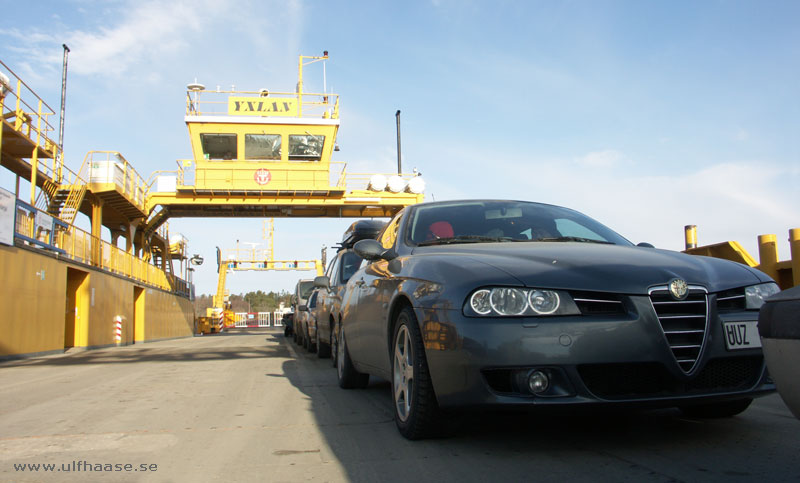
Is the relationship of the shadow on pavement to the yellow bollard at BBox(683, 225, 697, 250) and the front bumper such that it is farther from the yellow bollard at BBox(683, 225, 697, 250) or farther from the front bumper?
the front bumper

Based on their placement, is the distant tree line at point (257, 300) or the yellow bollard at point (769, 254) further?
the distant tree line at point (257, 300)

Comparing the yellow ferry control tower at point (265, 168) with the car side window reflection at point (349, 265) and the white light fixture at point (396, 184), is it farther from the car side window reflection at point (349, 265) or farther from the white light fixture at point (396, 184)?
the car side window reflection at point (349, 265)

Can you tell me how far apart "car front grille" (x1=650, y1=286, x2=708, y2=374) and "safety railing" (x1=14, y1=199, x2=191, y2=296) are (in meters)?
14.7

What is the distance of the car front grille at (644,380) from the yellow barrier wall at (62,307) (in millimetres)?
14016

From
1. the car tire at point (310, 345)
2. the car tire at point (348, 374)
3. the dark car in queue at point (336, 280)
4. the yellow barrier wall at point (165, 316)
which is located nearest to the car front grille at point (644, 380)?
the car tire at point (348, 374)

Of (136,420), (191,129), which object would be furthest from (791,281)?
(191,129)

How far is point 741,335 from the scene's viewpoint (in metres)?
3.14

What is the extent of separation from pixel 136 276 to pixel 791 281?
82.8 feet

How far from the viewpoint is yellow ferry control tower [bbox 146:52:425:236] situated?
80.4 ft

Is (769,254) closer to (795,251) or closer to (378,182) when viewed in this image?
(795,251)

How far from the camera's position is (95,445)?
12.7ft

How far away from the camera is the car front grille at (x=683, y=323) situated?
304cm

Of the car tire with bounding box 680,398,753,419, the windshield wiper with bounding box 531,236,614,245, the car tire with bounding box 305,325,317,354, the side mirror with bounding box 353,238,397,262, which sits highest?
the windshield wiper with bounding box 531,236,614,245

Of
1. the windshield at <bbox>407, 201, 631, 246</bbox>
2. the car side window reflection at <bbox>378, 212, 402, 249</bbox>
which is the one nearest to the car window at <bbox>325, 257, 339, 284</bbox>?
the car side window reflection at <bbox>378, 212, 402, 249</bbox>
